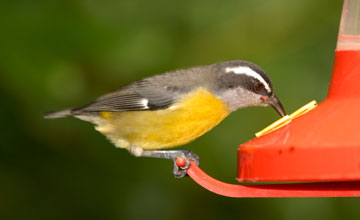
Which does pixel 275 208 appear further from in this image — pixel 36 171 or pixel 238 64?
pixel 36 171

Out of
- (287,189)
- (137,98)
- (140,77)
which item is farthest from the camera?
(140,77)

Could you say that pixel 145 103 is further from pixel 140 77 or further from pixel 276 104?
pixel 276 104

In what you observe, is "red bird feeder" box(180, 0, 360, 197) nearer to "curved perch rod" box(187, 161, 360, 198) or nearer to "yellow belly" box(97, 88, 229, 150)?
"curved perch rod" box(187, 161, 360, 198)

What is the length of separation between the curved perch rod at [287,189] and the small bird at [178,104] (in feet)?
3.38

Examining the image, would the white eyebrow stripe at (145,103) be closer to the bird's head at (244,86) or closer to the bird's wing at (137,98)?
the bird's wing at (137,98)

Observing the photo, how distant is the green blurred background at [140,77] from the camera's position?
5.30m

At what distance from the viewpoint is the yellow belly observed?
4.50 m

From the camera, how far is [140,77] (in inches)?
219

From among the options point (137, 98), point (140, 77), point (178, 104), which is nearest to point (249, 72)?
point (178, 104)

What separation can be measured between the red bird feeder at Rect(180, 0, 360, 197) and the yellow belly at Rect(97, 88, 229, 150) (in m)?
1.00

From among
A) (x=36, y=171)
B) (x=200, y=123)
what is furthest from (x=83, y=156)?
(x=200, y=123)

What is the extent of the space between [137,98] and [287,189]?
2.17 meters

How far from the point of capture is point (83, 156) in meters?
5.84

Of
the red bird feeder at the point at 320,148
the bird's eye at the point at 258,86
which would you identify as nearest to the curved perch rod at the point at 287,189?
the red bird feeder at the point at 320,148
